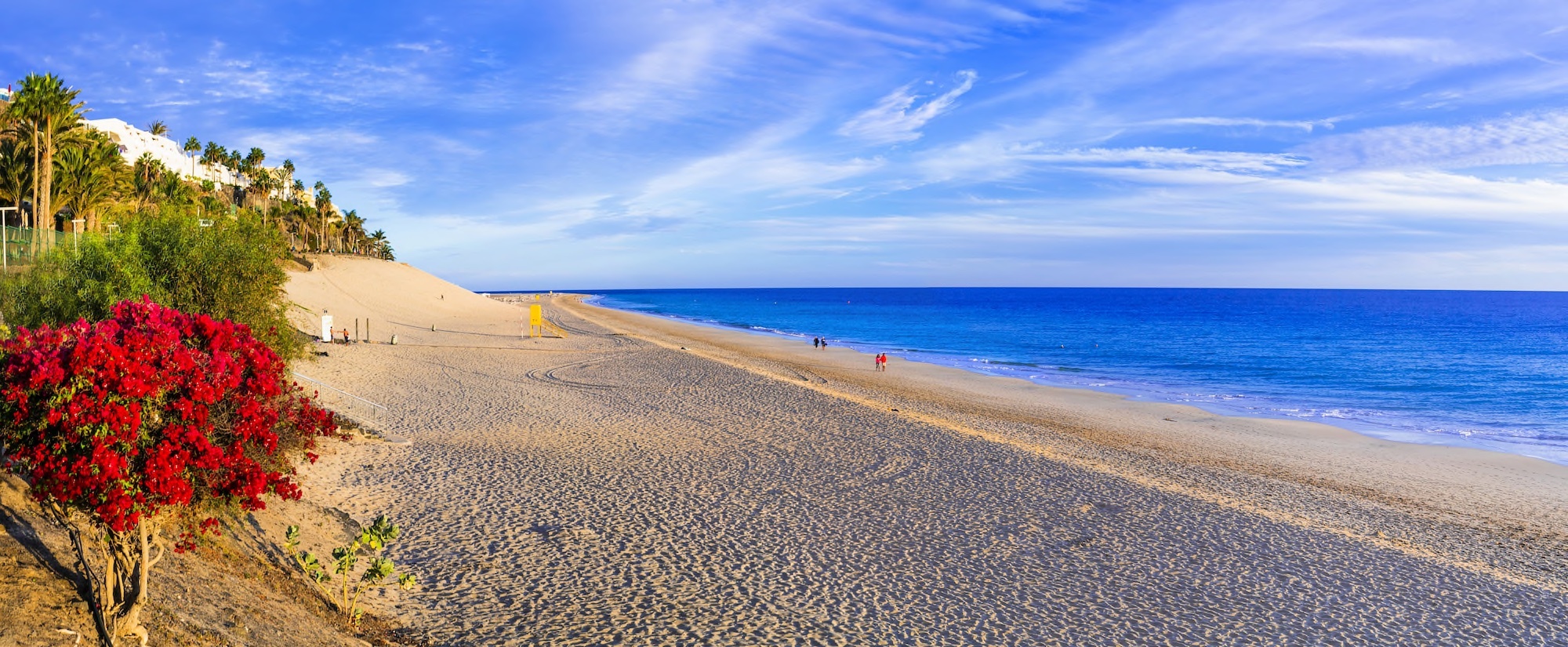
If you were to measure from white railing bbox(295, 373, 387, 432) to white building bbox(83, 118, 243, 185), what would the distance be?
7167 cm

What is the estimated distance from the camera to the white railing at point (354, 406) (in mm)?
18141

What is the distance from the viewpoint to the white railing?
59.5 feet

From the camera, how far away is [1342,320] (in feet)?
313

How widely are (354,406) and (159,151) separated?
89.8 meters

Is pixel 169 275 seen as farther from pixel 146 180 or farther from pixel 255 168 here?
pixel 255 168

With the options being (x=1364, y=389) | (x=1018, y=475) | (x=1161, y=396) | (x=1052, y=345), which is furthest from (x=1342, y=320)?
(x=1018, y=475)

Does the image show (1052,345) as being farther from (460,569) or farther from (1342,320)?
(1342,320)

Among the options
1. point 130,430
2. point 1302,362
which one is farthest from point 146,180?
point 1302,362

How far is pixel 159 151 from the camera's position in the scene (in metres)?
85.9

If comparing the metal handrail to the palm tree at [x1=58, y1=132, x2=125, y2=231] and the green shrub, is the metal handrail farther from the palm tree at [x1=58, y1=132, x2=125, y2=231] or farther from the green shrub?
the palm tree at [x1=58, y1=132, x2=125, y2=231]

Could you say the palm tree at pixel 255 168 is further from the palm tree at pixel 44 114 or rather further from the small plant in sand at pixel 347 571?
the small plant in sand at pixel 347 571

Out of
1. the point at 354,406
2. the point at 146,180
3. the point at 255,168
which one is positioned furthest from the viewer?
the point at 255,168

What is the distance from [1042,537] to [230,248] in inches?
549

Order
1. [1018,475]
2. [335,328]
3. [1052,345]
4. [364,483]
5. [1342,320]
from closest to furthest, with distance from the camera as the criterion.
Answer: [364,483] < [1018,475] < [335,328] < [1052,345] < [1342,320]
